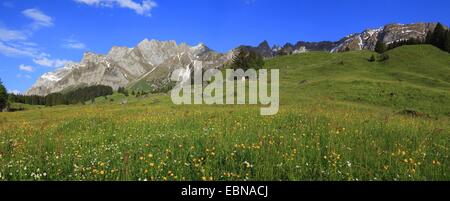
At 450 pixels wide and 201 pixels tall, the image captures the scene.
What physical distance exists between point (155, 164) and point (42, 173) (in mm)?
2377

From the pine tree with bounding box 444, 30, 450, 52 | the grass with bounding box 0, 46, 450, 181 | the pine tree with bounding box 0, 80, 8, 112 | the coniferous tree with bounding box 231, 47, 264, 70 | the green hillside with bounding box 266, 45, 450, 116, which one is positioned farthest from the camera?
the pine tree with bounding box 0, 80, 8, 112

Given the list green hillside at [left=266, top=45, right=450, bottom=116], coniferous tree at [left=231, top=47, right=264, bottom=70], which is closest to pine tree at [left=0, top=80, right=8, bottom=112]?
coniferous tree at [left=231, top=47, right=264, bottom=70]

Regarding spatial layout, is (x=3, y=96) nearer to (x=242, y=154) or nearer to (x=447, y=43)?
(x=242, y=154)

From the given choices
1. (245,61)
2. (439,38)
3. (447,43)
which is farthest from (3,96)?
(439,38)

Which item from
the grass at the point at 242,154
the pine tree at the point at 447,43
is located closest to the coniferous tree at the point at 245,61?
the pine tree at the point at 447,43

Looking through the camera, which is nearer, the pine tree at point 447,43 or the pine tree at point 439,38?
the pine tree at point 447,43

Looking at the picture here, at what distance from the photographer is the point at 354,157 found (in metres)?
9.00

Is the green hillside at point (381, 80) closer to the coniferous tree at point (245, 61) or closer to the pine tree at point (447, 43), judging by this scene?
the pine tree at point (447, 43)

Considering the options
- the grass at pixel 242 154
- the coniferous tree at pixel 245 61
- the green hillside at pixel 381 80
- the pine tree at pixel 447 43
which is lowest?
the grass at pixel 242 154

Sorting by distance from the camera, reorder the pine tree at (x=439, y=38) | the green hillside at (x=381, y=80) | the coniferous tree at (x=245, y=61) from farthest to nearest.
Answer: the pine tree at (x=439, y=38)
the coniferous tree at (x=245, y=61)
the green hillside at (x=381, y=80)

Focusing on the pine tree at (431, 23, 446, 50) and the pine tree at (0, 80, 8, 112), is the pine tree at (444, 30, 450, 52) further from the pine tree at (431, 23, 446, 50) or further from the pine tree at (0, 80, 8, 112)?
the pine tree at (0, 80, 8, 112)

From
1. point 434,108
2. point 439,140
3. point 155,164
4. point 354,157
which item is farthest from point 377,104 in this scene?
point 155,164
